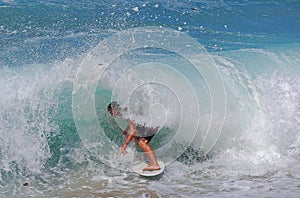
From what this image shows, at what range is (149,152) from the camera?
255 inches

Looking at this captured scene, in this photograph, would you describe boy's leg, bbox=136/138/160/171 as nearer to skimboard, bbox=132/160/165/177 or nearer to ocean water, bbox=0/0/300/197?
skimboard, bbox=132/160/165/177

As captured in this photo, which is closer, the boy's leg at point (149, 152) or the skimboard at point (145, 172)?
the skimboard at point (145, 172)

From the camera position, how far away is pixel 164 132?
26.0ft

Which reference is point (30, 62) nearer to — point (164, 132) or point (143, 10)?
point (164, 132)

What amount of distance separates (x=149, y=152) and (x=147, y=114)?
143 cm

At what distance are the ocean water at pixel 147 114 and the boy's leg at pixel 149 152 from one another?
21 centimetres

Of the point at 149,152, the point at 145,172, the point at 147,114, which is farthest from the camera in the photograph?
the point at 147,114

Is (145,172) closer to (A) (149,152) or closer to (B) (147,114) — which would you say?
(A) (149,152)

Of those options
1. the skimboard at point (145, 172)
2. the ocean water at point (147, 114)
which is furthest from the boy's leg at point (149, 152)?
the ocean water at point (147, 114)

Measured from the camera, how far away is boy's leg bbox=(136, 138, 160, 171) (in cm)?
627

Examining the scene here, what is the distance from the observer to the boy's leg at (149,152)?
627 cm

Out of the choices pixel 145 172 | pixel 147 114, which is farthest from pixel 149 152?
pixel 147 114

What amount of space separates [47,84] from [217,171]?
180 inches

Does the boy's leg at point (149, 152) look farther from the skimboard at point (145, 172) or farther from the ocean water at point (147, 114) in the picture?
the ocean water at point (147, 114)
